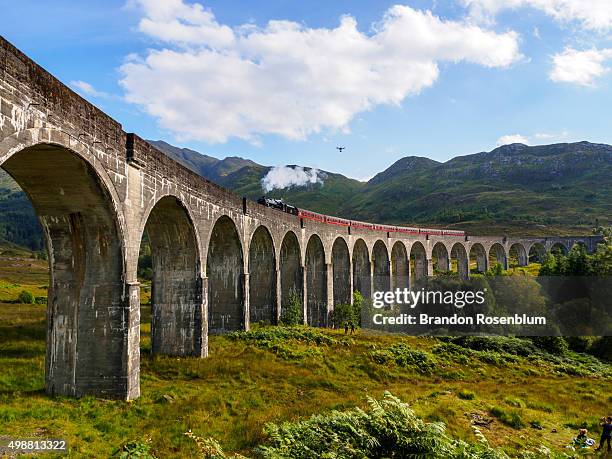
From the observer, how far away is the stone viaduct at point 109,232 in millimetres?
10992

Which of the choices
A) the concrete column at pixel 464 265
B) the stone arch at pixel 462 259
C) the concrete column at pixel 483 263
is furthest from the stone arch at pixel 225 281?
the concrete column at pixel 483 263

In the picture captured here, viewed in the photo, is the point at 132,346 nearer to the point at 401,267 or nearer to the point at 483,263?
the point at 401,267

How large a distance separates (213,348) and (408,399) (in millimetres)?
10645

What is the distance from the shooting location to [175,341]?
67.6 ft

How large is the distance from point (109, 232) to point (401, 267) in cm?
4850

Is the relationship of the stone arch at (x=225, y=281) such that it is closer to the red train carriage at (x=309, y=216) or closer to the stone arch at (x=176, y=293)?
the stone arch at (x=176, y=293)

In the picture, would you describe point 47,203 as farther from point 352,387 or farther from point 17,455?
point 352,387

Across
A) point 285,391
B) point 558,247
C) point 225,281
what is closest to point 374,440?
point 285,391

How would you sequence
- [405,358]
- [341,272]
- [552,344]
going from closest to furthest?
[405,358] < [552,344] < [341,272]

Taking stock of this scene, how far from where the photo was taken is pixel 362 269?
4941cm

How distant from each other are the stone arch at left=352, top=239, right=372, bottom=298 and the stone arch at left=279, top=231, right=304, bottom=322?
45.0 ft

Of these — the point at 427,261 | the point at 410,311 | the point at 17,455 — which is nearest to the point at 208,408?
the point at 17,455

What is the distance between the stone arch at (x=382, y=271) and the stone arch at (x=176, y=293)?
113ft

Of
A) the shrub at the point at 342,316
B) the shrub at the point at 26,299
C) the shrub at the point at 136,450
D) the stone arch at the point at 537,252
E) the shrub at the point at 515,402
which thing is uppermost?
the stone arch at the point at 537,252
